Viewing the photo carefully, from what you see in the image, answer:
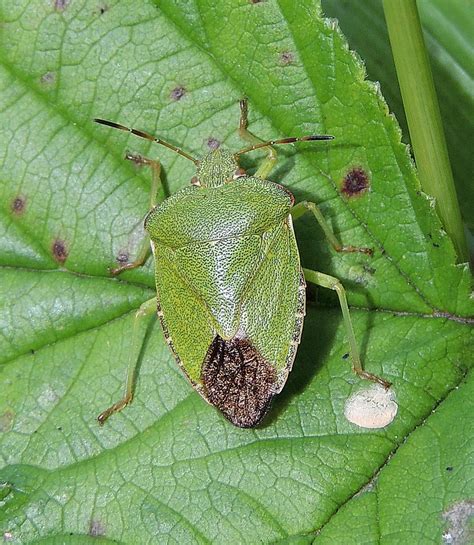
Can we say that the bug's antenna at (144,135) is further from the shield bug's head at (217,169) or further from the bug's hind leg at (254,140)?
the bug's hind leg at (254,140)

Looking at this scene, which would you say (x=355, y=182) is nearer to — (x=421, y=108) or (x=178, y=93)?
(x=421, y=108)

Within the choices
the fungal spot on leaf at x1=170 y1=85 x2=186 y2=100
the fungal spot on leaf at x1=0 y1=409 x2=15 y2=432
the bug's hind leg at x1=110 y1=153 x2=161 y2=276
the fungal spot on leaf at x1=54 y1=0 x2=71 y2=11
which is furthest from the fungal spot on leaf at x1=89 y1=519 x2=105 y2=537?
the fungal spot on leaf at x1=54 y1=0 x2=71 y2=11

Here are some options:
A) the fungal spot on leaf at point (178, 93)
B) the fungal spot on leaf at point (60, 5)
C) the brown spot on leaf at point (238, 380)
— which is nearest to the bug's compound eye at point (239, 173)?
the fungal spot on leaf at point (178, 93)

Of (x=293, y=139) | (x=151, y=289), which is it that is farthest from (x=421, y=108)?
(x=151, y=289)

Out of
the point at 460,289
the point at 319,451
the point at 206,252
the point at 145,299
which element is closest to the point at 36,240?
the point at 145,299

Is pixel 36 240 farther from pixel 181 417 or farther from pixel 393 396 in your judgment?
pixel 393 396

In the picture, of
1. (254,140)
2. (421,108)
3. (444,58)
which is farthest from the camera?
(444,58)

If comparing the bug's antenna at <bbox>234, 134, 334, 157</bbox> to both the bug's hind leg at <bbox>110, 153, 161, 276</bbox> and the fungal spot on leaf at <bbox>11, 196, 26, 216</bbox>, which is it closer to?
the bug's hind leg at <bbox>110, 153, 161, 276</bbox>
